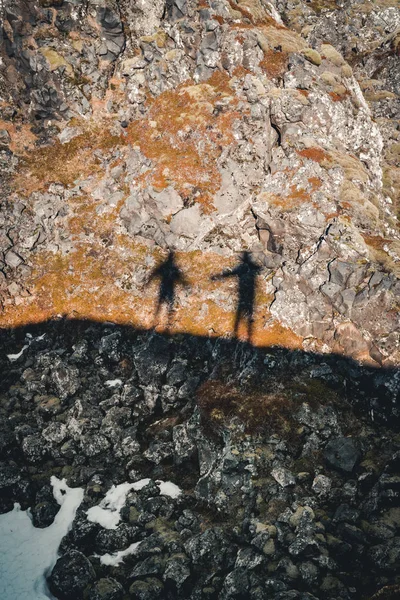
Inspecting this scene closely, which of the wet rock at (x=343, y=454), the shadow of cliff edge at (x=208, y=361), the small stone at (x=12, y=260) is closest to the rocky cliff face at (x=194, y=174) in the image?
the small stone at (x=12, y=260)

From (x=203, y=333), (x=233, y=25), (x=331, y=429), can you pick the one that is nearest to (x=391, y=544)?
(x=331, y=429)

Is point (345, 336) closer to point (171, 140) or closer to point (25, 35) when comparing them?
point (171, 140)

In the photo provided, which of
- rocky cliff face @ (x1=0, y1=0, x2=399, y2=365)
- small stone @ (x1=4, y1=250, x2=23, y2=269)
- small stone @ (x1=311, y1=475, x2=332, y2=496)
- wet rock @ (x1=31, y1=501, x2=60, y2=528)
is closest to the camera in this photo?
small stone @ (x1=311, y1=475, x2=332, y2=496)

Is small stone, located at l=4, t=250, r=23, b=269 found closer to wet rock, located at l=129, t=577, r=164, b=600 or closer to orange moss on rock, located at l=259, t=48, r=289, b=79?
wet rock, located at l=129, t=577, r=164, b=600

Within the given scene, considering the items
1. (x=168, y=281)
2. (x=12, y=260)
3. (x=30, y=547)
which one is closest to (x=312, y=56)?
(x=168, y=281)

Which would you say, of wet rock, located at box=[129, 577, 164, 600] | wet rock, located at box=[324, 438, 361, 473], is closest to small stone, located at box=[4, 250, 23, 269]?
wet rock, located at box=[129, 577, 164, 600]
